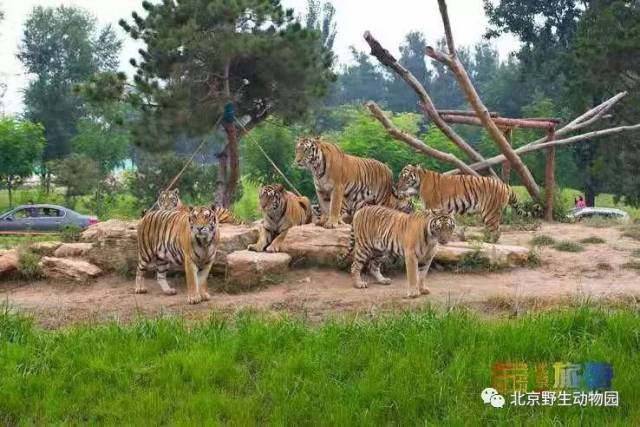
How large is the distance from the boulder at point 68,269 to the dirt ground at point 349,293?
0.14m

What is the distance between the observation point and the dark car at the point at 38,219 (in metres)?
20.6

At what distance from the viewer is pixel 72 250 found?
9.32 metres

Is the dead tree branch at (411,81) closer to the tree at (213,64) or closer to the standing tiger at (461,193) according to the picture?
the standing tiger at (461,193)

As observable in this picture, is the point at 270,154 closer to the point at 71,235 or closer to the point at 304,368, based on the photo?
the point at 71,235

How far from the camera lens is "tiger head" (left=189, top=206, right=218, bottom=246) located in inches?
281

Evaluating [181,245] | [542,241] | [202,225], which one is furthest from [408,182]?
[202,225]

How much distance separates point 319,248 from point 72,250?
329cm

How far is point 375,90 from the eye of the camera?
65.9 metres

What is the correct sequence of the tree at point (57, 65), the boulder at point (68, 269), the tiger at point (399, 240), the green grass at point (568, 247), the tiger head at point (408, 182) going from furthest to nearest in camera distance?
the tree at point (57, 65) → the tiger head at point (408, 182) → the green grass at point (568, 247) → the boulder at point (68, 269) → the tiger at point (399, 240)

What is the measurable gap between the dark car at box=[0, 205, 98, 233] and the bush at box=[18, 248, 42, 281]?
11755mm

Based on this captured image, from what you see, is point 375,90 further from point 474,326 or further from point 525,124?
point 474,326

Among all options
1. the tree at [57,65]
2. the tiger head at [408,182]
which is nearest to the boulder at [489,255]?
the tiger head at [408,182]

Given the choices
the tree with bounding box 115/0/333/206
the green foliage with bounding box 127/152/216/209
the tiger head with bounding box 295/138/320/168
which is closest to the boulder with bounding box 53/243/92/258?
the tiger head with bounding box 295/138/320/168

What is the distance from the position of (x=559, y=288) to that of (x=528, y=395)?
292 cm
